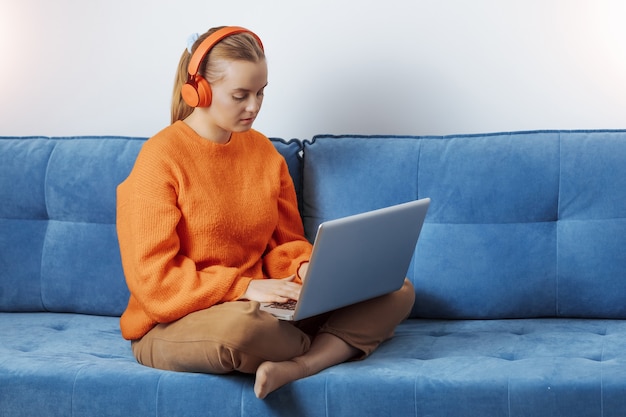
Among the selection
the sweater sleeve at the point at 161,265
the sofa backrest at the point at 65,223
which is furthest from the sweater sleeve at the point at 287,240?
the sweater sleeve at the point at 161,265

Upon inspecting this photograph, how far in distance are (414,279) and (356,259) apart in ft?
1.57

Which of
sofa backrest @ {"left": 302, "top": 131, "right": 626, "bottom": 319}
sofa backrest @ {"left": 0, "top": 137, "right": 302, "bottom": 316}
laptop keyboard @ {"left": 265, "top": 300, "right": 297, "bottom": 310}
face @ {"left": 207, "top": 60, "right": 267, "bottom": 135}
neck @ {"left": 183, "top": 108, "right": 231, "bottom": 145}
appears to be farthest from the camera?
sofa backrest @ {"left": 0, "top": 137, "right": 302, "bottom": 316}

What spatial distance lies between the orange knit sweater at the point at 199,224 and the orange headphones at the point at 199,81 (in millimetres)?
94

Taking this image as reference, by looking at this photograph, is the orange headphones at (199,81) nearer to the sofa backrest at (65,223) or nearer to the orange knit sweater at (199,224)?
the orange knit sweater at (199,224)

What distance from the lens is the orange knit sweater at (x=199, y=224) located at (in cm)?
202

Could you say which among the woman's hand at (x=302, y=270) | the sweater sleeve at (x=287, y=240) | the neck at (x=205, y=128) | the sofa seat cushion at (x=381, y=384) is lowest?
the sofa seat cushion at (x=381, y=384)

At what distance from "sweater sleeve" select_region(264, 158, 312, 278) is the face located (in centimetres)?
27

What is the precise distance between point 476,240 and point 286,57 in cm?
80

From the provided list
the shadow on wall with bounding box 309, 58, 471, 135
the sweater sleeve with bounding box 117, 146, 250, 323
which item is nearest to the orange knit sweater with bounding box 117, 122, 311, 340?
the sweater sleeve with bounding box 117, 146, 250, 323

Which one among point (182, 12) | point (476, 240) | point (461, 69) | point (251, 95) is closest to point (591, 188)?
point (476, 240)

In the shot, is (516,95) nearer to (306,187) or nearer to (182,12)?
(306,187)

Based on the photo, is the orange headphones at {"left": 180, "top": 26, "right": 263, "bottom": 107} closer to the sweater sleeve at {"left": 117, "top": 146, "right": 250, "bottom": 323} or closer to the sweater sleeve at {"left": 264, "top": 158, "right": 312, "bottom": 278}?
the sweater sleeve at {"left": 117, "top": 146, "right": 250, "bottom": 323}

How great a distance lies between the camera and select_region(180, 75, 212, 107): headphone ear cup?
2119 mm

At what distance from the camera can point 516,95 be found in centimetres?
264
